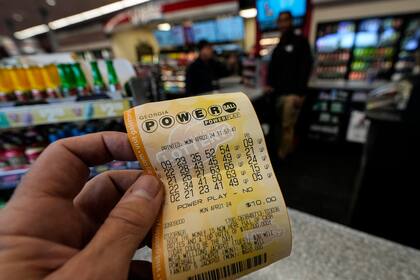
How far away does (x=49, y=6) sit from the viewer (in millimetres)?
7168

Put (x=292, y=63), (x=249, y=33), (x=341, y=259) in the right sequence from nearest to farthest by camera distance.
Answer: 1. (x=341, y=259)
2. (x=292, y=63)
3. (x=249, y=33)

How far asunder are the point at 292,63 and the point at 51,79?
8.81 ft

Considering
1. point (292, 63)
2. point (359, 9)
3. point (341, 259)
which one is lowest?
point (341, 259)

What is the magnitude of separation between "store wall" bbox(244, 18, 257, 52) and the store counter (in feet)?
20.0

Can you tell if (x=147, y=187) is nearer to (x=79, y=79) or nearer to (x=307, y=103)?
(x=79, y=79)

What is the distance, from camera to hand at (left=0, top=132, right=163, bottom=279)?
323 mm

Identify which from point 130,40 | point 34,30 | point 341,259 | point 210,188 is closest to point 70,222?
point 210,188

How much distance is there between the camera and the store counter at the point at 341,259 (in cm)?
78

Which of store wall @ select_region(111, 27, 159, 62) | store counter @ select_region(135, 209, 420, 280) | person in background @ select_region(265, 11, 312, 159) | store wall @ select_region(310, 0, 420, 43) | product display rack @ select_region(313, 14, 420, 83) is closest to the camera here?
store counter @ select_region(135, 209, 420, 280)

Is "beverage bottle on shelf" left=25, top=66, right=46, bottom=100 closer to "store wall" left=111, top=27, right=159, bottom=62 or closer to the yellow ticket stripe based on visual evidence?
the yellow ticket stripe

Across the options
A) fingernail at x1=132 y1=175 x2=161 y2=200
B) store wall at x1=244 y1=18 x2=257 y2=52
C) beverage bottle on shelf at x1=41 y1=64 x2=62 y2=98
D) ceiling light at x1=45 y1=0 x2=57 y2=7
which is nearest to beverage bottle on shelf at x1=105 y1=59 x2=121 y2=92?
beverage bottle on shelf at x1=41 y1=64 x2=62 y2=98

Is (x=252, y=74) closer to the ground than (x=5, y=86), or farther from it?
closer to the ground

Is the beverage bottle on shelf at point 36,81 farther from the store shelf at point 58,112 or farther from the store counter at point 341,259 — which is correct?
the store counter at point 341,259

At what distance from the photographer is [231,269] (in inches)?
16.0
